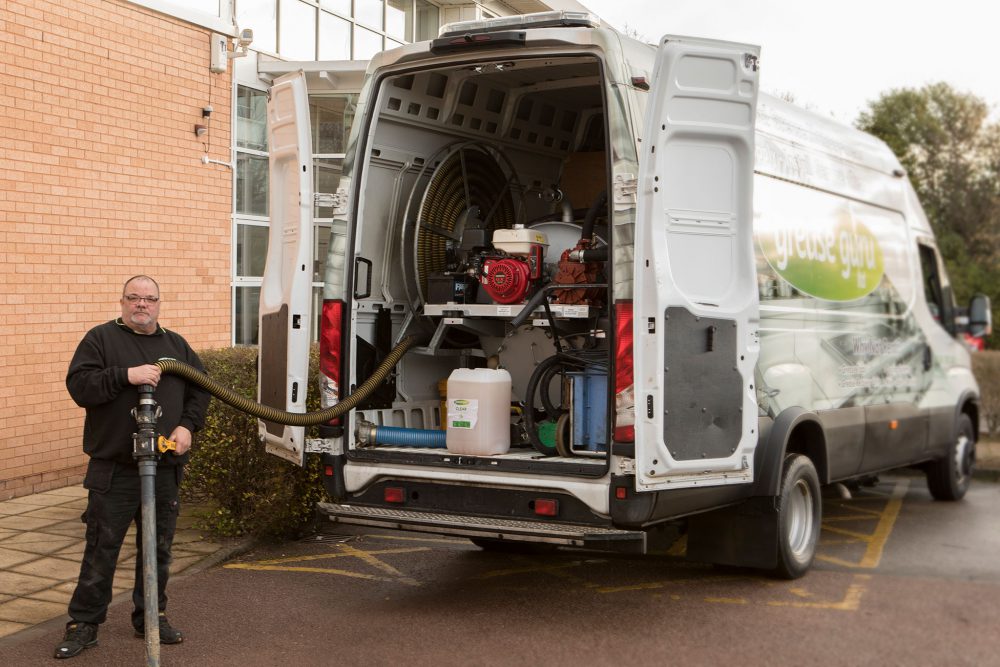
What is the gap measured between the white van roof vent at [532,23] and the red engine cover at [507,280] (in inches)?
52.3

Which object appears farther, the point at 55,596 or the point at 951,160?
the point at 951,160

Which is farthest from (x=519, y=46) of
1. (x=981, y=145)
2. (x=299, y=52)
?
(x=981, y=145)

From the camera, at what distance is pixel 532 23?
235 inches

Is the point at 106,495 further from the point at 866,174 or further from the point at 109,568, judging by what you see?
the point at 866,174

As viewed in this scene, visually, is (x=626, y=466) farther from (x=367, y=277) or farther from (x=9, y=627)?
(x=9, y=627)

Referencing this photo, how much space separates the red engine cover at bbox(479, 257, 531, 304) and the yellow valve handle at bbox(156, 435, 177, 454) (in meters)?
2.11

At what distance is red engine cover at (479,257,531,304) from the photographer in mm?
6633

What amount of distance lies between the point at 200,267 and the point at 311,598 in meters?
5.56

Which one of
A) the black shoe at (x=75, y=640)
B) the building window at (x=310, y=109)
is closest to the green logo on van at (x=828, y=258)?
the black shoe at (x=75, y=640)

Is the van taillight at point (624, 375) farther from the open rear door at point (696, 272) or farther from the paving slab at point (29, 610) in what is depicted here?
the paving slab at point (29, 610)

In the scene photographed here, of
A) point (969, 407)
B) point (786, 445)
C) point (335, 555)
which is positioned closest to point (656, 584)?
point (786, 445)

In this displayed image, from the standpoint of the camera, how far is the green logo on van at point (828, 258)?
6988 mm

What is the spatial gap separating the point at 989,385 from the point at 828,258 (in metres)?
6.39

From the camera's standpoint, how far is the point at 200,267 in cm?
1123
